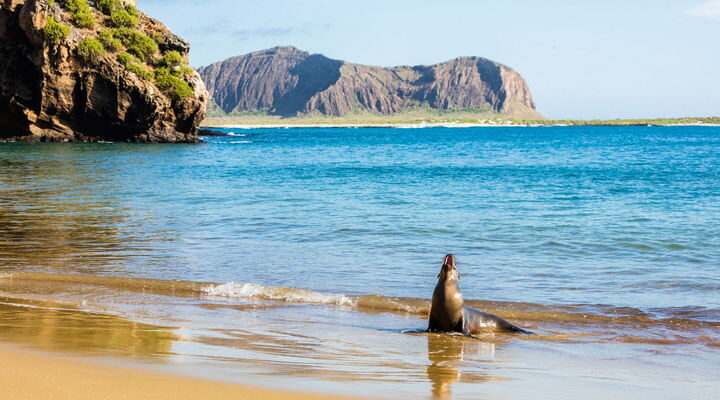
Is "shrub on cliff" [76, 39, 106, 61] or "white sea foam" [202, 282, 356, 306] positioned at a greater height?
"shrub on cliff" [76, 39, 106, 61]

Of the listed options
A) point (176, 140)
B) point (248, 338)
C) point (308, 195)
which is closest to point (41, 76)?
point (176, 140)

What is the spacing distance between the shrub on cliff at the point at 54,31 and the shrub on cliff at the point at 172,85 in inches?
361

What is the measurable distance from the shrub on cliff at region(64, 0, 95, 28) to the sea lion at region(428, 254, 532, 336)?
65.0 m

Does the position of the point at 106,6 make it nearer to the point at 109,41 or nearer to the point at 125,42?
the point at 125,42

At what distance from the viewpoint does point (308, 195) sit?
26.5 m

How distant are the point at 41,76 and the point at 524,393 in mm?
63822

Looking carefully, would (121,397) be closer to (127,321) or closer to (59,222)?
(127,321)

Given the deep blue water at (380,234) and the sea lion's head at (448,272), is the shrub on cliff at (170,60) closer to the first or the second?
the deep blue water at (380,234)

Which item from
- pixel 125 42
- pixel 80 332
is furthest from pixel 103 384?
pixel 125 42

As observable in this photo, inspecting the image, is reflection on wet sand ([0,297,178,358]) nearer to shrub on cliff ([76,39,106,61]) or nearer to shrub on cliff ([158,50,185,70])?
shrub on cliff ([76,39,106,61])

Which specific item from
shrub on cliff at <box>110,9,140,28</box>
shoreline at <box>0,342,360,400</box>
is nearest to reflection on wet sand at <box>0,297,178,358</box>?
shoreline at <box>0,342,360,400</box>

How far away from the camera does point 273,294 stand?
10.9m

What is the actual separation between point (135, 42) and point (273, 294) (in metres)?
62.7

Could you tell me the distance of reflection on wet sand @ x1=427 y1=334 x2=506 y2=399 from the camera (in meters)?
6.10
